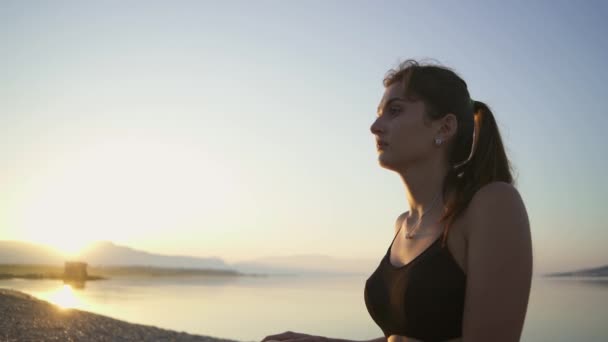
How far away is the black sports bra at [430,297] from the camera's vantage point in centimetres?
175

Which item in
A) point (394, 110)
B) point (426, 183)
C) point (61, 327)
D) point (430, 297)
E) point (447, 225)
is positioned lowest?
point (61, 327)

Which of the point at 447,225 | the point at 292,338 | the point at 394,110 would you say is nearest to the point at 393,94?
the point at 394,110

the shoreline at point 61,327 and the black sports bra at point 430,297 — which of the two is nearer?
the black sports bra at point 430,297

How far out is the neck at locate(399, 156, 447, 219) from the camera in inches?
83.4

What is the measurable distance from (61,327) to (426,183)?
1033 cm

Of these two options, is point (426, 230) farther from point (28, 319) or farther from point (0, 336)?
point (28, 319)

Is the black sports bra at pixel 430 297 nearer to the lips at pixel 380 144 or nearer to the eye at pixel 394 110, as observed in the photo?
the lips at pixel 380 144

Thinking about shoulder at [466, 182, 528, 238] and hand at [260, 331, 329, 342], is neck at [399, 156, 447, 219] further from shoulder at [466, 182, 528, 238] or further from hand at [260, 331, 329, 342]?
hand at [260, 331, 329, 342]

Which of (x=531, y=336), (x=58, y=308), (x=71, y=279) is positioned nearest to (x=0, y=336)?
(x=58, y=308)

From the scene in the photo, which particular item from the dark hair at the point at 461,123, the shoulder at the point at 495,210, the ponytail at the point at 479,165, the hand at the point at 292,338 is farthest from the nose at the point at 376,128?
the hand at the point at 292,338

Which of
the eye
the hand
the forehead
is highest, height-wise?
the forehead

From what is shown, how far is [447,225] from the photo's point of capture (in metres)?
1.85

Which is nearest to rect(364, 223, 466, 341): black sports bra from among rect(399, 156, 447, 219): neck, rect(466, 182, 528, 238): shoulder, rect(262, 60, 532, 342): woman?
rect(262, 60, 532, 342): woman

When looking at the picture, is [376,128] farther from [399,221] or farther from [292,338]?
[292,338]
